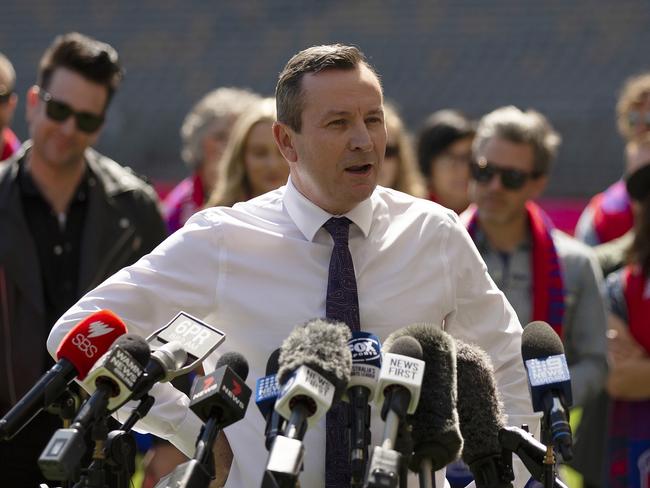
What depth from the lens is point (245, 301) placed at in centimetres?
397

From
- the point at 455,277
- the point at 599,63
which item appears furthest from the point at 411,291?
the point at 599,63

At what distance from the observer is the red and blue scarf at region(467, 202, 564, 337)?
619cm

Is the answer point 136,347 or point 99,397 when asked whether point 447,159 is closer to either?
point 136,347

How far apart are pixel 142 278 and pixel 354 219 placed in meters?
0.67

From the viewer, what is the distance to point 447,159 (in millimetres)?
8125

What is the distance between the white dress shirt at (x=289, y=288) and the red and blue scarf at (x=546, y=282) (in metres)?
2.13

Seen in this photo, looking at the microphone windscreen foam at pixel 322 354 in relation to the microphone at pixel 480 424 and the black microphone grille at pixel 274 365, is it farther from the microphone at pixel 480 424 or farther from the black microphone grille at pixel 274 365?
the microphone at pixel 480 424

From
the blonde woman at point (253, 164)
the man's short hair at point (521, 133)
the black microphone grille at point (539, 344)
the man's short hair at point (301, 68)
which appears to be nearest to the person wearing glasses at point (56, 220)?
the blonde woman at point (253, 164)

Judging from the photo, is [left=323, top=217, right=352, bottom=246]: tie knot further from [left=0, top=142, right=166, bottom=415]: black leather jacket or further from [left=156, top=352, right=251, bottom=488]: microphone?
[left=0, top=142, right=166, bottom=415]: black leather jacket

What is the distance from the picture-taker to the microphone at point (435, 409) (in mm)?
3186

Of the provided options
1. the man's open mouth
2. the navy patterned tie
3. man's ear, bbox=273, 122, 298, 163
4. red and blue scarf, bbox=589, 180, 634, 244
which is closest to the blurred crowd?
red and blue scarf, bbox=589, 180, 634, 244

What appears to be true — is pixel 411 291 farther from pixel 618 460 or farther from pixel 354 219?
pixel 618 460

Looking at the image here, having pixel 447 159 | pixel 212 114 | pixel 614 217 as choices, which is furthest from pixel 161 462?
pixel 614 217

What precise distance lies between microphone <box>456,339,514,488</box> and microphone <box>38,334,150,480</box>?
2.86 feet
